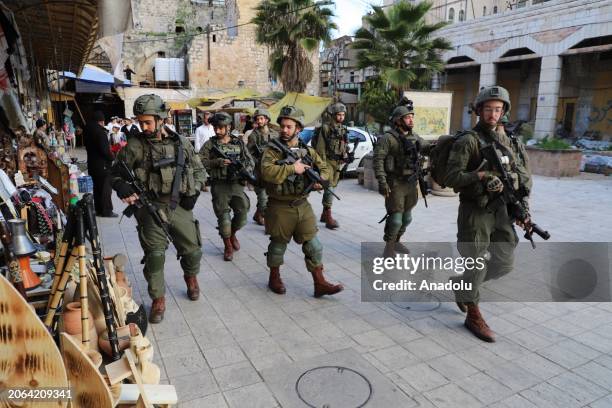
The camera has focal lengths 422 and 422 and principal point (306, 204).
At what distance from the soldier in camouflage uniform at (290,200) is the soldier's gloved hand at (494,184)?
1.57 meters

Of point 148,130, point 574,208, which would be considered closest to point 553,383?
point 148,130

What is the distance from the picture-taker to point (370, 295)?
434 cm

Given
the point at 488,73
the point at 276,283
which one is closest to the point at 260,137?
the point at 276,283

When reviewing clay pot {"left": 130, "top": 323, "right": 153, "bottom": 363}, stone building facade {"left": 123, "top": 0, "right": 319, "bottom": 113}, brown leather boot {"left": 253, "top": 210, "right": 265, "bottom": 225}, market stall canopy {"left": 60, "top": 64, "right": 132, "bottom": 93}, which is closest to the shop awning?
market stall canopy {"left": 60, "top": 64, "right": 132, "bottom": 93}

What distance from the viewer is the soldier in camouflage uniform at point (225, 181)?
538 cm

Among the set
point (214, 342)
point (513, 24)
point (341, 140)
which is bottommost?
point (214, 342)

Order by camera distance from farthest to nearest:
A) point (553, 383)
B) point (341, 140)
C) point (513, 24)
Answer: point (513, 24)
point (341, 140)
point (553, 383)

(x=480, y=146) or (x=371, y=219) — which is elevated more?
(x=480, y=146)

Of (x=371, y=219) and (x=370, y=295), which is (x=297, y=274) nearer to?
(x=370, y=295)

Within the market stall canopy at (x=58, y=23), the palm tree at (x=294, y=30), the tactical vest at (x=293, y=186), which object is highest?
the palm tree at (x=294, y=30)

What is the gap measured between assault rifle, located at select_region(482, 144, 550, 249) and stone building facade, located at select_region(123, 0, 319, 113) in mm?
26449

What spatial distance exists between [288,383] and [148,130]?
2.39 meters

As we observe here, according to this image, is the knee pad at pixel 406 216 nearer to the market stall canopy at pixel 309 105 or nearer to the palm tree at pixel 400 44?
the palm tree at pixel 400 44

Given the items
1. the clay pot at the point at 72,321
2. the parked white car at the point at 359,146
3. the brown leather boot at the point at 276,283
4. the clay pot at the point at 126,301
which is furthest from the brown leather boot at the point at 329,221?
the parked white car at the point at 359,146
